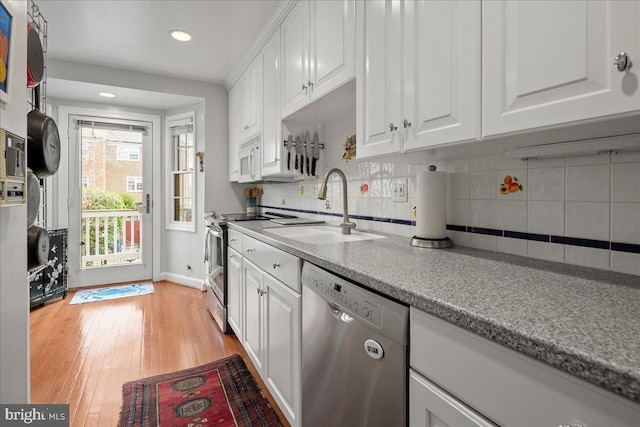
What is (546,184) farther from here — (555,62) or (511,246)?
(555,62)

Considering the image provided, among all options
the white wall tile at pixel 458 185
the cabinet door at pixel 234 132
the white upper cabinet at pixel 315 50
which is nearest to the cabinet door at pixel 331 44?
the white upper cabinet at pixel 315 50

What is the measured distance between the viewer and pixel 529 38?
2.61ft

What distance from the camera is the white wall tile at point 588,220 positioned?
3.08 feet

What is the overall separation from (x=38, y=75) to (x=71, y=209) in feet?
10.8

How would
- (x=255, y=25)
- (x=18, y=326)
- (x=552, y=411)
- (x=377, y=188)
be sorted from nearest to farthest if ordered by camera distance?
(x=552, y=411) → (x=18, y=326) → (x=377, y=188) → (x=255, y=25)

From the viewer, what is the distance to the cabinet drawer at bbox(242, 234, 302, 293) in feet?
4.48

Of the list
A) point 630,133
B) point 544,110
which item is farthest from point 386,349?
point 630,133

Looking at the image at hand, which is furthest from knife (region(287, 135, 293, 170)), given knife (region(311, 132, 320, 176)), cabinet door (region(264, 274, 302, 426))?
cabinet door (region(264, 274, 302, 426))

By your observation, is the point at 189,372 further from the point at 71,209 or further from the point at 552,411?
the point at 71,209

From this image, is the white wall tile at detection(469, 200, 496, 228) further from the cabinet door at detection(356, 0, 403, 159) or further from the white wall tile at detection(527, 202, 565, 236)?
the cabinet door at detection(356, 0, 403, 159)

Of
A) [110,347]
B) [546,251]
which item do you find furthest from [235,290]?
[546,251]

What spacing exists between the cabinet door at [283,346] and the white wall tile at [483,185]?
0.85 metres

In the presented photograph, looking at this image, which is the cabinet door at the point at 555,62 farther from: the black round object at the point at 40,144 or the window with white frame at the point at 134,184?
the window with white frame at the point at 134,184

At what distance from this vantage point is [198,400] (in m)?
1.77
